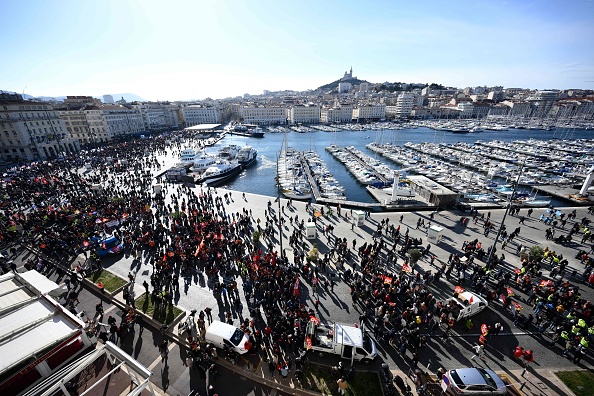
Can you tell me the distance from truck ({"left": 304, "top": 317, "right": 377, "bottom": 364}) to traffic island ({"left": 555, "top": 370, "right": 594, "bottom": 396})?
27.0ft

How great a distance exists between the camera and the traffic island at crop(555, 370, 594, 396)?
35.1 feet

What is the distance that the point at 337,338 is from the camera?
1197 cm

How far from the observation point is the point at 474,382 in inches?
406

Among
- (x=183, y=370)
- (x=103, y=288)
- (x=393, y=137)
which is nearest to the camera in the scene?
(x=183, y=370)

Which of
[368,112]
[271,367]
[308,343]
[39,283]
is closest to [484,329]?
[308,343]

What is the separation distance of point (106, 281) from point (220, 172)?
34.9 m

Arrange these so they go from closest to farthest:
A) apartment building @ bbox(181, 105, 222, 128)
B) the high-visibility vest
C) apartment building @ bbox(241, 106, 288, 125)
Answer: the high-visibility vest < apartment building @ bbox(181, 105, 222, 128) < apartment building @ bbox(241, 106, 288, 125)

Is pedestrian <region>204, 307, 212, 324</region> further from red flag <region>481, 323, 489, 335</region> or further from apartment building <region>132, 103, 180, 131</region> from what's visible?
apartment building <region>132, 103, 180, 131</region>

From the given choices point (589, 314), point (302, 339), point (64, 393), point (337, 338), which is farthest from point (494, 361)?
point (64, 393)

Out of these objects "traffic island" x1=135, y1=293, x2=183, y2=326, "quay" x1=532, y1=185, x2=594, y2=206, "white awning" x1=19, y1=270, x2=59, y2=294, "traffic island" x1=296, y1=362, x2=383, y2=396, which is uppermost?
"white awning" x1=19, y1=270, x2=59, y2=294

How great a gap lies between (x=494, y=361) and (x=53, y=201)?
153 feet

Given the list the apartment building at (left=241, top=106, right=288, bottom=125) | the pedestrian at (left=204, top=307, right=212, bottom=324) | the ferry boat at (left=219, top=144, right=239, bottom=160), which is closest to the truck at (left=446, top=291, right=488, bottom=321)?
the pedestrian at (left=204, top=307, right=212, bottom=324)

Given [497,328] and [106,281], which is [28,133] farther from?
[497,328]

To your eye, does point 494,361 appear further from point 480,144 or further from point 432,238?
point 480,144
